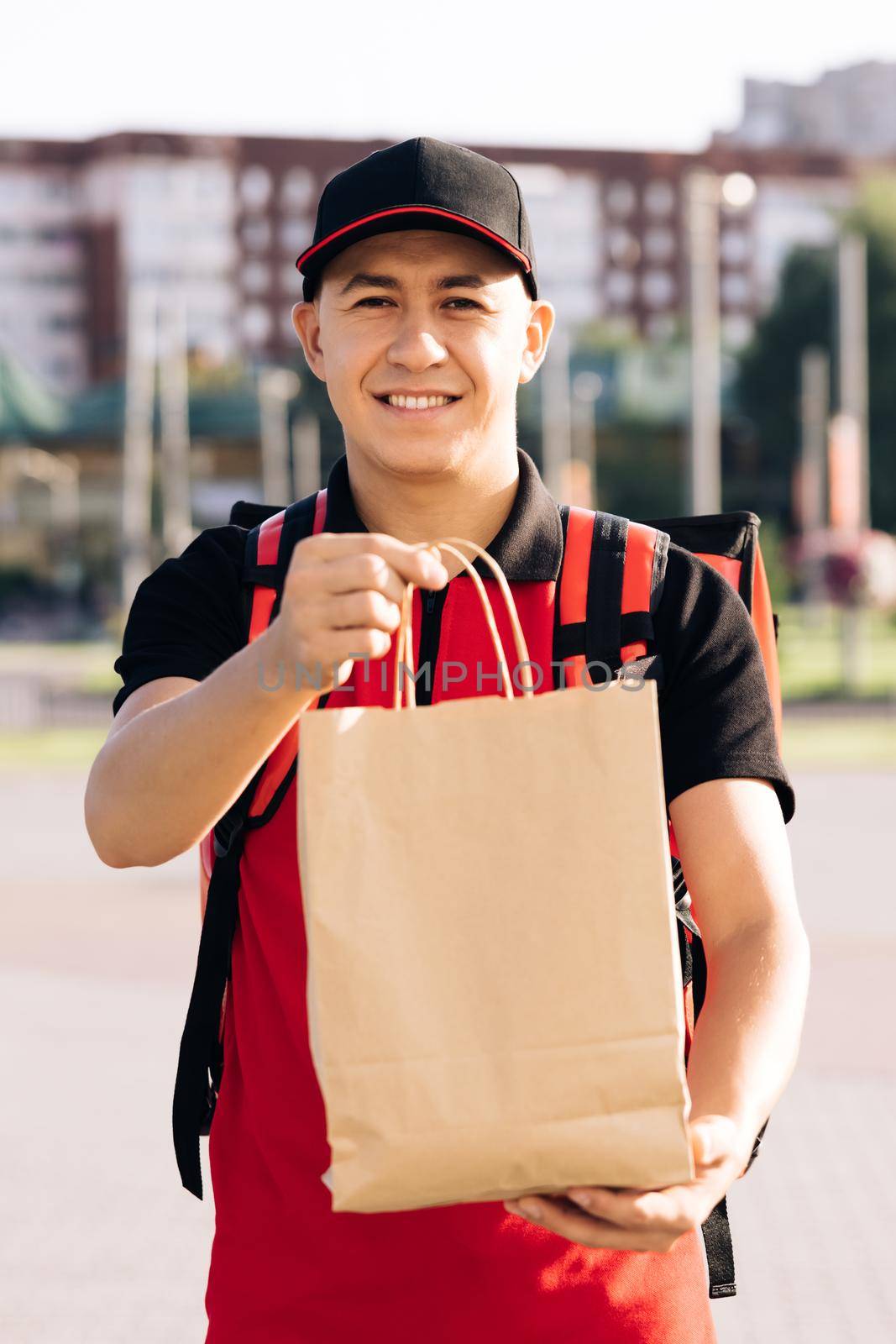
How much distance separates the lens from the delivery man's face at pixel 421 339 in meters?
2.06

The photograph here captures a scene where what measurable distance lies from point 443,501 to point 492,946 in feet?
2.03

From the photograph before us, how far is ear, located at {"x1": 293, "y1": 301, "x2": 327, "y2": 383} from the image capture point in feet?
7.39

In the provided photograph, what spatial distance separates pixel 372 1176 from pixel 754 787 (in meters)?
0.59

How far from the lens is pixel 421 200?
2.02 m

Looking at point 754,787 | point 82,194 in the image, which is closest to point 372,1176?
point 754,787

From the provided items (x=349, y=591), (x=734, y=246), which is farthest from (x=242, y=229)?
(x=349, y=591)

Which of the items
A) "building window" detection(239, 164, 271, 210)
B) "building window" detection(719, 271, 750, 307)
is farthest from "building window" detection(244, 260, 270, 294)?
"building window" detection(719, 271, 750, 307)

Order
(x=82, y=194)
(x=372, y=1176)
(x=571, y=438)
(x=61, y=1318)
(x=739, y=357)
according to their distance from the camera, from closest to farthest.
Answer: (x=372, y=1176) → (x=61, y=1318) → (x=739, y=357) → (x=571, y=438) → (x=82, y=194)

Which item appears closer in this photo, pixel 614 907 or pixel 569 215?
pixel 614 907

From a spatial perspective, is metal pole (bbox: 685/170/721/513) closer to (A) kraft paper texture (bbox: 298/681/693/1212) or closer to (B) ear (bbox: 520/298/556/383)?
(B) ear (bbox: 520/298/556/383)

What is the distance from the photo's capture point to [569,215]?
99.3m

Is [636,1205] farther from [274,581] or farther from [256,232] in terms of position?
[256,232]

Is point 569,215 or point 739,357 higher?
point 569,215

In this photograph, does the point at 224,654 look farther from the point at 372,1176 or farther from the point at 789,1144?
the point at 789,1144
